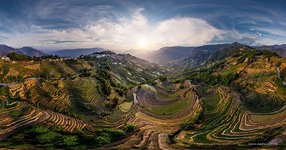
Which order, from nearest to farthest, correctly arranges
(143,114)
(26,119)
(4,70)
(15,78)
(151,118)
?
(26,119) → (151,118) → (143,114) → (15,78) → (4,70)

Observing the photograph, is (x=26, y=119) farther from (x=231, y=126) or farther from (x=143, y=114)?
(x=231, y=126)

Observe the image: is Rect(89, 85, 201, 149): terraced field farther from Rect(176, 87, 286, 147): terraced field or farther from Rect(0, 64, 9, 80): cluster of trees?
Rect(0, 64, 9, 80): cluster of trees

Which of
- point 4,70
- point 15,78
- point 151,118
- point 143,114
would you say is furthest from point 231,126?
point 4,70

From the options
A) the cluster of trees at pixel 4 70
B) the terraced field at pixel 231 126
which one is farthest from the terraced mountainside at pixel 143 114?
the cluster of trees at pixel 4 70

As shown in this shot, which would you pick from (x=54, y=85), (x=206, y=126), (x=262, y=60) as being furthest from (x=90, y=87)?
(x=262, y=60)

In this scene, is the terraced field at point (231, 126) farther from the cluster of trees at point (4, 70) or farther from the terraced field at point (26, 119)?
the cluster of trees at point (4, 70)

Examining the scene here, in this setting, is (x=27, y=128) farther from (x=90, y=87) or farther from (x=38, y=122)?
(x=90, y=87)

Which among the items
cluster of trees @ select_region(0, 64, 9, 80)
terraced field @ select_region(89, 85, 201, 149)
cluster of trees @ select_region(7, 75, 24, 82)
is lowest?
terraced field @ select_region(89, 85, 201, 149)

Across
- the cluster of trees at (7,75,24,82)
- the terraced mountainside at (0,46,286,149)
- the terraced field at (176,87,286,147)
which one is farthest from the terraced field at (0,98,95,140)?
the cluster of trees at (7,75,24,82)
